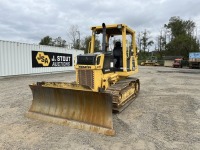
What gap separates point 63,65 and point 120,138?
1669cm

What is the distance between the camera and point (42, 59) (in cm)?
1739

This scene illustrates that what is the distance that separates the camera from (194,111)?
20.0 feet

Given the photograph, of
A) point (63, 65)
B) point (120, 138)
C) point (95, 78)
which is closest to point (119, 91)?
point (95, 78)

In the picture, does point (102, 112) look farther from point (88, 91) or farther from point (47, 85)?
point (47, 85)

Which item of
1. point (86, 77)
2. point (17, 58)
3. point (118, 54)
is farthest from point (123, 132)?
point (17, 58)

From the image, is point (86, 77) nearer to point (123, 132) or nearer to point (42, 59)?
point (123, 132)

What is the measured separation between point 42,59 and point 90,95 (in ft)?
45.3

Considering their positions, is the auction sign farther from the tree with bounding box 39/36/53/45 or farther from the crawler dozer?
the tree with bounding box 39/36/53/45

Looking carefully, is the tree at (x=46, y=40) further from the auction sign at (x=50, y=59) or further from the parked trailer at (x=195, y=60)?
the parked trailer at (x=195, y=60)

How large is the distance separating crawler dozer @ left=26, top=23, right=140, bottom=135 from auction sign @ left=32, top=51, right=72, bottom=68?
433 inches

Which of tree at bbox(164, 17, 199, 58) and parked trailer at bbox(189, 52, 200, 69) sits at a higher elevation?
tree at bbox(164, 17, 199, 58)

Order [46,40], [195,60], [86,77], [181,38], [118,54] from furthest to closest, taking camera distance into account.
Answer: [46,40]
[181,38]
[195,60]
[118,54]
[86,77]

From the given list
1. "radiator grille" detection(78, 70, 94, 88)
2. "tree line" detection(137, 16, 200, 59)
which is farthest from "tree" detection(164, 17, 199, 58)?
"radiator grille" detection(78, 70, 94, 88)

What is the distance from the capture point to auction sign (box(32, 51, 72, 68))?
16.8m
